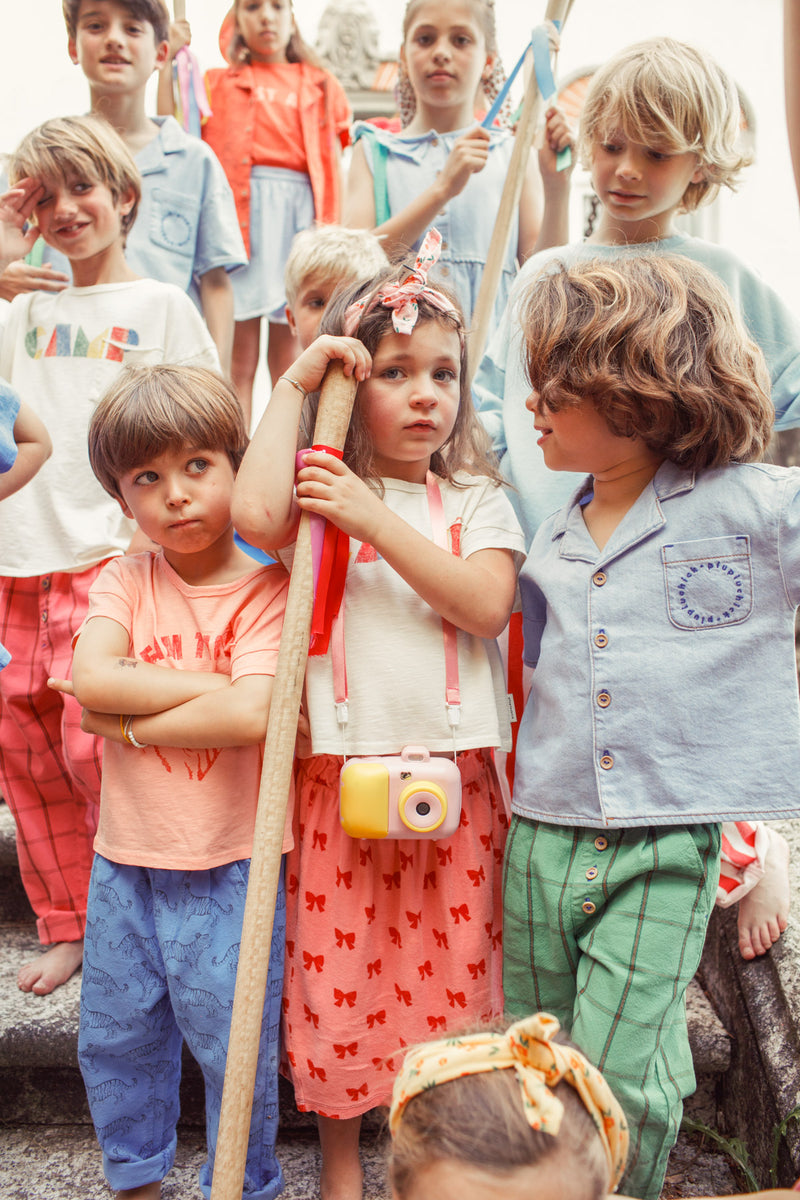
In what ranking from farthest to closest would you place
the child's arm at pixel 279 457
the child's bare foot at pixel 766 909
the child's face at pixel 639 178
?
the child's face at pixel 639 178
the child's bare foot at pixel 766 909
the child's arm at pixel 279 457

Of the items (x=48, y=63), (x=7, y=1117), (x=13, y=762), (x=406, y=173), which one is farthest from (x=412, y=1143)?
(x=48, y=63)

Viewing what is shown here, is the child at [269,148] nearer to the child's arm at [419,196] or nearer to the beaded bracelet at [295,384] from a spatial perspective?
the child's arm at [419,196]

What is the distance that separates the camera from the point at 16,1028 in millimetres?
1714

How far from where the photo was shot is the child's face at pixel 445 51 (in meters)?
2.48

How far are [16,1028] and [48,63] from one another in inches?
176

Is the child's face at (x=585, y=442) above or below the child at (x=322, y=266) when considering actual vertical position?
below

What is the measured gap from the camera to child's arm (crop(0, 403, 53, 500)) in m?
1.66

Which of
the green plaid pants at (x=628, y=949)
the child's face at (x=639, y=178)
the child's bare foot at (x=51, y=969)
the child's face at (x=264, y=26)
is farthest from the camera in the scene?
the child's face at (x=264, y=26)

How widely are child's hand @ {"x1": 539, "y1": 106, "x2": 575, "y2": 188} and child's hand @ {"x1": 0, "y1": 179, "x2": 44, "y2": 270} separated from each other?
1.06 metres

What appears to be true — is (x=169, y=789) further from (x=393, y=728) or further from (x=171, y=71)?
(x=171, y=71)

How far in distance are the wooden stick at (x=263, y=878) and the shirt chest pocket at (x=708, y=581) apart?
1.63 feet

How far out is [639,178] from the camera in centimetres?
171

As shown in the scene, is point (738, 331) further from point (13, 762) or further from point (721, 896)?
point (13, 762)

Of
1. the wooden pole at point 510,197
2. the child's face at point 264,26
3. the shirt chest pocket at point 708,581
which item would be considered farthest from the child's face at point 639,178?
the child's face at point 264,26
